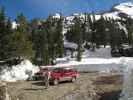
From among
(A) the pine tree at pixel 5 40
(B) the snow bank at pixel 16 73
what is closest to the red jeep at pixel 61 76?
(B) the snow bank at pixel 16 73

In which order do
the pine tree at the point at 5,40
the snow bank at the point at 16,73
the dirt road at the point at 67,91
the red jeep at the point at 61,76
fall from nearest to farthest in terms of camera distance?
the dirt road at the point at 67,91
the red jeep at the point at 61,76
the snow bank at the point at 16,73
the pine tree at the point at 5,40

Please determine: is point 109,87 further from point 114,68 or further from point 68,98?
point 114,68

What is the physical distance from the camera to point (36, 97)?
118 feet

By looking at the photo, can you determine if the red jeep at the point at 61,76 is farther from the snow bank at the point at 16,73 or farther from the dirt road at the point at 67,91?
the snow bank at the point at 16,73

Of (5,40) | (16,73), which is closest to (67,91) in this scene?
(16,73)

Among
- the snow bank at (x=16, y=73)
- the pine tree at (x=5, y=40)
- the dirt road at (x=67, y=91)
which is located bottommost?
the dirt road at (x=67, y=91)

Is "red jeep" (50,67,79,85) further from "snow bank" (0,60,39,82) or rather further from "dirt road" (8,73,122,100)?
"snow bank" (0,60,39,82)

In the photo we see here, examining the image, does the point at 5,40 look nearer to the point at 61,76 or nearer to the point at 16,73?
the point at 16,73

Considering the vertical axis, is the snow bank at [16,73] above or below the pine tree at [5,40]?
below

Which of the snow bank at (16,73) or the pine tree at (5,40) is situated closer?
the snow bank at (16,73)

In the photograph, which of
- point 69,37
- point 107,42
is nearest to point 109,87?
point 107,42

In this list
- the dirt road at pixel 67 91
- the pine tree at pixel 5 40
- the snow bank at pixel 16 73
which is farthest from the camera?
the pine tree at pixel 5 40

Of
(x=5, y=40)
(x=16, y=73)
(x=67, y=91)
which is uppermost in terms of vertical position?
(x=5, y=40)

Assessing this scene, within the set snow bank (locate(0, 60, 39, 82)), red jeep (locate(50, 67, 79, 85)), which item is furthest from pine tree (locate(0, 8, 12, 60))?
red jeep (locate(50, 67, 79, 85))
